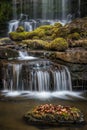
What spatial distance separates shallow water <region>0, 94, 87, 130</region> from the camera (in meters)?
11.3

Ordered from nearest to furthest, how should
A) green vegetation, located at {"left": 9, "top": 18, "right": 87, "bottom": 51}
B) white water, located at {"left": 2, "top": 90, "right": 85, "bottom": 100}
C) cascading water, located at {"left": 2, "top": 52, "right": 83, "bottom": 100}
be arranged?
white water, located at {"left": 2, "top": 90, "right": 85, "bottom": 100} < cascading water, located at {"left": 2, "top": 52, "right": 83, "bottom": 100} < green vegetation, located at {"left": 9, "top": 18, "right": 87, "bottom": 51}

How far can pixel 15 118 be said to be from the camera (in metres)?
12.1

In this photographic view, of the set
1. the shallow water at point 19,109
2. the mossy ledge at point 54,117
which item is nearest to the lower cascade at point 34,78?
the shallow water at point 19,109

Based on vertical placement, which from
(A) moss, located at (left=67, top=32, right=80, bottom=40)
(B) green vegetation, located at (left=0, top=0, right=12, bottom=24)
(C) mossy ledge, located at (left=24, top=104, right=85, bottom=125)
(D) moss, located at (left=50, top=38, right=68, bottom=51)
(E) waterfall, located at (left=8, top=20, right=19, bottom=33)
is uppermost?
(B) green vegetation, located at (left=0, top=0, right=12, bottom=24)

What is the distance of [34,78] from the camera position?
53.9 ft

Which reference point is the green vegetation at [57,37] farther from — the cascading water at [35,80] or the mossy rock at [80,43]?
the cascading water at [35,80]

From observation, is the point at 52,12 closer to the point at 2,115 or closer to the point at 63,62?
the point at 63,62

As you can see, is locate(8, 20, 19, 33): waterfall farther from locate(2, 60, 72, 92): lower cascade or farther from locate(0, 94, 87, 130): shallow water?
locate(0, 94, 87, 130): shallow water

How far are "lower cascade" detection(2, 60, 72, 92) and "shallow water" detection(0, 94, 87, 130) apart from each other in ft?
4.87

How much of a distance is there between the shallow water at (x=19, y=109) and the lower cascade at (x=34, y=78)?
4.87 feet

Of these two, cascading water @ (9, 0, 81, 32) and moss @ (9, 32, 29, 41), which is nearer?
moss @ (9, 32, 29, 41)

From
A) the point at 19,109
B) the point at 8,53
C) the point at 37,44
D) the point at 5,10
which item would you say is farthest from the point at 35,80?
the point at 5,10

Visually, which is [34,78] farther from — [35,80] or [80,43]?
[80,43]

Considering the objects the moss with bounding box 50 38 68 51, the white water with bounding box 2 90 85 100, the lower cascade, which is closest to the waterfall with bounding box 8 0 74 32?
the moss with bounding box 50 38 68 51
